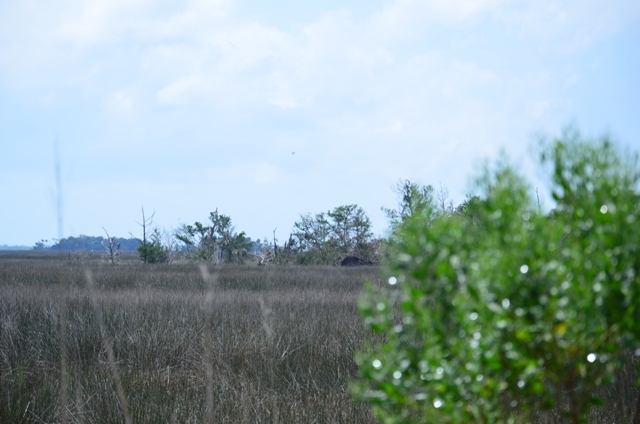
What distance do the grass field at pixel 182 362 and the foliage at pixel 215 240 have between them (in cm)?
2335

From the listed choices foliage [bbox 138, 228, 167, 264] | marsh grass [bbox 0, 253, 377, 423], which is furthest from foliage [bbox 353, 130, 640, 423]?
foliage [bbox 138, 228, 167, 264]

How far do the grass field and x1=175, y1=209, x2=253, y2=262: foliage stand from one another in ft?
76.6

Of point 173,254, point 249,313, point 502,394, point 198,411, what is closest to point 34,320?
point 249,313

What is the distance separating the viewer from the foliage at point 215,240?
33219 mm

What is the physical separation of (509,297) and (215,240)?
3472cm

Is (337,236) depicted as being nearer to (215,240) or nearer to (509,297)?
(215,240)

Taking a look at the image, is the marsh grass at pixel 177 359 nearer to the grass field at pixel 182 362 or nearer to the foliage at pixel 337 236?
the grass field at pixel 182 362

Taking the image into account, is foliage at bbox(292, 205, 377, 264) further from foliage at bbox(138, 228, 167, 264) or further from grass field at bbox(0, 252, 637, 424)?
grass field at bbox(0, 252, 637, 424)

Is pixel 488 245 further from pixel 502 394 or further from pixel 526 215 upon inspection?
pixel 502 394

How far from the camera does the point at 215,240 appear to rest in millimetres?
34875

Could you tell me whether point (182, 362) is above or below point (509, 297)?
below

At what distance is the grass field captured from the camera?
421 cm

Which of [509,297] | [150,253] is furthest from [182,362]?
[150,253]

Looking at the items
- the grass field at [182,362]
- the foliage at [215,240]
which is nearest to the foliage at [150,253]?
the foliage at [215,240]
